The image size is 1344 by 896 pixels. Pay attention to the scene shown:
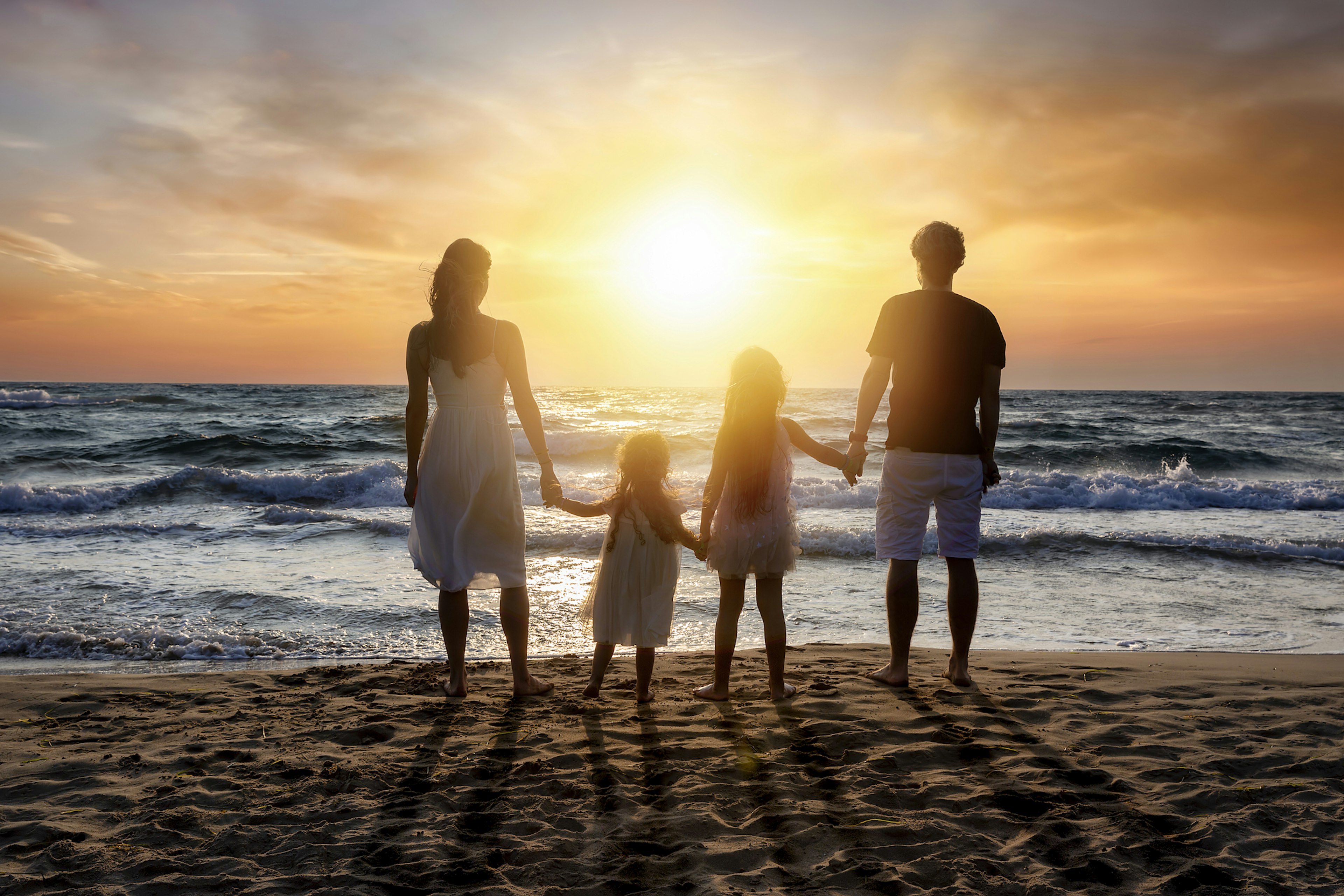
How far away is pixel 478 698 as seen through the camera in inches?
149

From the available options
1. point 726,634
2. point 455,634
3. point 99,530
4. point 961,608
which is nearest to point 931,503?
point 961,608

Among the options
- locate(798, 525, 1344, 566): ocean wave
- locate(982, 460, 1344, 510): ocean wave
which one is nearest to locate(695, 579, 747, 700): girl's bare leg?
locate(798, 525, 1344, 566): ocean wave

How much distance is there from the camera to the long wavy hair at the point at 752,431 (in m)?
3.64

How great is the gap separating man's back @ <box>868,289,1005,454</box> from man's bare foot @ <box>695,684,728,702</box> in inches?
58.4

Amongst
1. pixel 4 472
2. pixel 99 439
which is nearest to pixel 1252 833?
pixel 4 472

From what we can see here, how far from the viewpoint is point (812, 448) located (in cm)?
371

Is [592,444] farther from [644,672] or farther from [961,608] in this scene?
[961,608]

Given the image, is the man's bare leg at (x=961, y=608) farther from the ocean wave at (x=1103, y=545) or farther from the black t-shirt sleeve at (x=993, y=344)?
the ocean wave at (x=1103, y=545)

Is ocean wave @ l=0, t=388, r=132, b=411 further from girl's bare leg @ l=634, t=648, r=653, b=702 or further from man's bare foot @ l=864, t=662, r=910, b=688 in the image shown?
man's bare foot @ l=864, t=662, r=910, b=688

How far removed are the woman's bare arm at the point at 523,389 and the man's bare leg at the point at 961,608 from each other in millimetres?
2032

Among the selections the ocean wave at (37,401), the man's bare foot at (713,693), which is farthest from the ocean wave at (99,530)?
the ocean wave at (37,401)

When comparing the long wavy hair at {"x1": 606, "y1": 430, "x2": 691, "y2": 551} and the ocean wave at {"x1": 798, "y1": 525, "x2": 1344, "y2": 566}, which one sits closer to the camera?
the long wavy hair at {"x1": 606, "y1": 430, "x2": 691, "y2": 551}

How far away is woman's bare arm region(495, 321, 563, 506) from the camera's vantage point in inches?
141

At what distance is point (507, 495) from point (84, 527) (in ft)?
26.8
